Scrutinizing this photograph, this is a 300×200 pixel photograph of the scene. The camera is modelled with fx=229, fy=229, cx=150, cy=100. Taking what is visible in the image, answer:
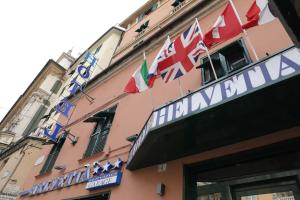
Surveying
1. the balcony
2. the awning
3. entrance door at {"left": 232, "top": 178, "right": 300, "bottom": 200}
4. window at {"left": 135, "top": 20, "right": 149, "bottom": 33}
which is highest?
window at {"left": 135, "top": 20, "right": 149, "bottom": 33}

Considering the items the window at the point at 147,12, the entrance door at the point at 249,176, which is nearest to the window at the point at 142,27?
the window at the point at 147,12

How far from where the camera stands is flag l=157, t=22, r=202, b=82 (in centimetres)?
514

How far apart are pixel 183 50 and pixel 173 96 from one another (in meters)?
1.81

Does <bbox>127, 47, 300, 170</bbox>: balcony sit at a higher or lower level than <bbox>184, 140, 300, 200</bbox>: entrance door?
higher

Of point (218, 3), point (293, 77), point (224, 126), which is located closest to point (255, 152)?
point (224, 126)

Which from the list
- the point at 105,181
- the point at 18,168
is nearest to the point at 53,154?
the point at 18,168

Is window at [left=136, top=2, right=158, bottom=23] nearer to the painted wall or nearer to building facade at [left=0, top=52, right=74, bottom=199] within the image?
building facade at [left=0, top=52, right=74, bottom=199]

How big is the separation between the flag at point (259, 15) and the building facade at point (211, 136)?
2.04 ft

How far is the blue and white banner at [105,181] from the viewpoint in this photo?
6.27 m

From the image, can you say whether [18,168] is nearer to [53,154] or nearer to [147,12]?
[53,154]

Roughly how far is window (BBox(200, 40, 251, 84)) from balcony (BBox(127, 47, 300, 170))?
1.99 meters

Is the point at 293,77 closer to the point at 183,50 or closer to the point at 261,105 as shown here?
the point at 261,105

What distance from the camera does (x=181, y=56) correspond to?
5250 mm

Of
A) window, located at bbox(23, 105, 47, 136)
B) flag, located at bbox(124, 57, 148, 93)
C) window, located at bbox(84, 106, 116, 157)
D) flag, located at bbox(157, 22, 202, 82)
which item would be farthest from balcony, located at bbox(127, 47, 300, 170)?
window, located at bbox(23, 105, 47, 136)
